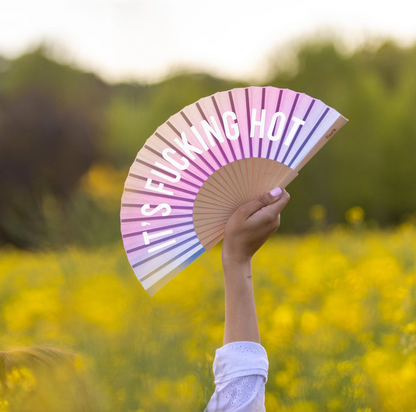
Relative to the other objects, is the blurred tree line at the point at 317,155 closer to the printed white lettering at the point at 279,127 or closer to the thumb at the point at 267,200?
the printed white lettering at the point at 279,127

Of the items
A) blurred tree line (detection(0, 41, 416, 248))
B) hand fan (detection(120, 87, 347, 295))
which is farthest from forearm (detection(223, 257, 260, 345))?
blurred tree line (detection(0, 41, 416, 248))

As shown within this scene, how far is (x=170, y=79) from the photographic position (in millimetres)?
23250

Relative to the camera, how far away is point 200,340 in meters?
3.05

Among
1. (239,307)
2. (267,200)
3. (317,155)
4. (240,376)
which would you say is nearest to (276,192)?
(267,200)

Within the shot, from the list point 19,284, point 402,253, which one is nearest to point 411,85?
point 402,253

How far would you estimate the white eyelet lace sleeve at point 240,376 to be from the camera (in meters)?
1.09

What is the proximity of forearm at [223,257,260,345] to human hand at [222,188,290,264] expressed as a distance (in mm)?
35

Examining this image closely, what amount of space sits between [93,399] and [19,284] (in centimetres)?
483

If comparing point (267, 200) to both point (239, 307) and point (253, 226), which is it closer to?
point (253, 226)

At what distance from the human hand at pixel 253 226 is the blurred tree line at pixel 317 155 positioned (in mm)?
16600

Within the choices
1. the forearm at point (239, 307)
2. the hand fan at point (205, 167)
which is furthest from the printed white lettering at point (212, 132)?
the forearm at point (239, 307)

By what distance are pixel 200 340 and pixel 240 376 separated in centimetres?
198

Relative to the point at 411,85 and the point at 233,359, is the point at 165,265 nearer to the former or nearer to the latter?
the point at 233,359

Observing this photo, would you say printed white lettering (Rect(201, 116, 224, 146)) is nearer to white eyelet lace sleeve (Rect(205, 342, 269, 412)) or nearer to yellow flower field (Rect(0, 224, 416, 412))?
white eyelet lace sleeve (Rect(205, 342, 269, 412))
